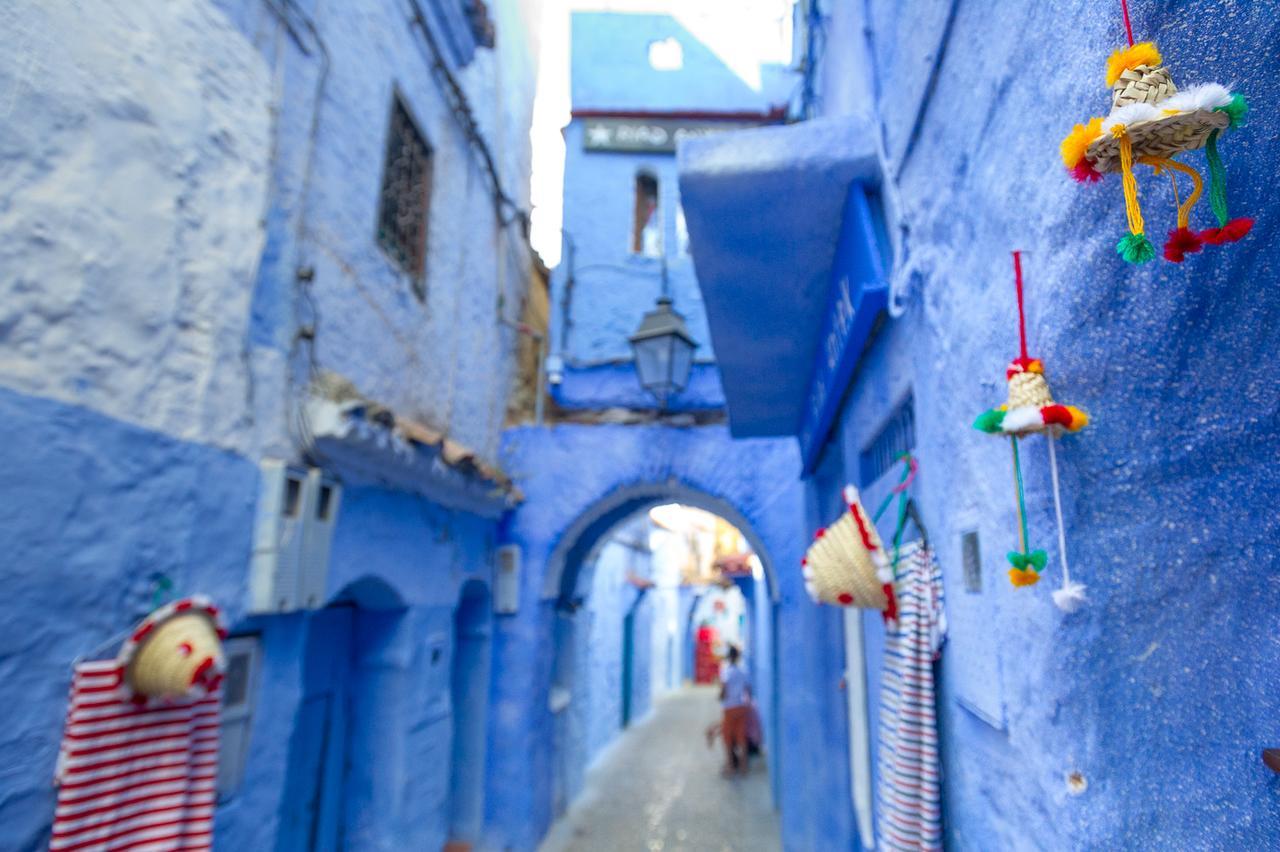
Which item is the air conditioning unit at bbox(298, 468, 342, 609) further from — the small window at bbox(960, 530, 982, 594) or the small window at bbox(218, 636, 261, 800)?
the small window at bbox(960, 530, 982, 594)

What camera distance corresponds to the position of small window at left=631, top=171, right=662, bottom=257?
314 inches

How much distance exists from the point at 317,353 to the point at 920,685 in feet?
9.88

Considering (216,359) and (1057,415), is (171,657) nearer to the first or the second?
(216,359)

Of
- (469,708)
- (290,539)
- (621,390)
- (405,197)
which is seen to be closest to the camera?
(290,539)

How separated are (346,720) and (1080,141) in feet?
15.8

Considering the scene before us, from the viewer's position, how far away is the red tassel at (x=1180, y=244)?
2.63 ft

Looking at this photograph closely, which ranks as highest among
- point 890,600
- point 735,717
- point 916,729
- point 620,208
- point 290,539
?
point 620,208

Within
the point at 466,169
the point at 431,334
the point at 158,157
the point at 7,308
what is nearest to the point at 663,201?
the point at 466,169

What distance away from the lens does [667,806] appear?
7734 mm

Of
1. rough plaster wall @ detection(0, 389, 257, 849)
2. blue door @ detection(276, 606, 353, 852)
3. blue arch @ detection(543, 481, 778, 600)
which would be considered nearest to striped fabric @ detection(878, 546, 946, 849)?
rough plaster wall @ detection(0, 389, 257, 849)

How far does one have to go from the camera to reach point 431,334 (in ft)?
17.0

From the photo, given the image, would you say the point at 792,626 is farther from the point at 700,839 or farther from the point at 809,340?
the point at 809,340

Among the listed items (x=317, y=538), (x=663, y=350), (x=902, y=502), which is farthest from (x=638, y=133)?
(x=902, y=502)

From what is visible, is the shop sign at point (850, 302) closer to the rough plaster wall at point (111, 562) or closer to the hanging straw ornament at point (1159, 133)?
the hanging straw ornament at point (1159, 133)
